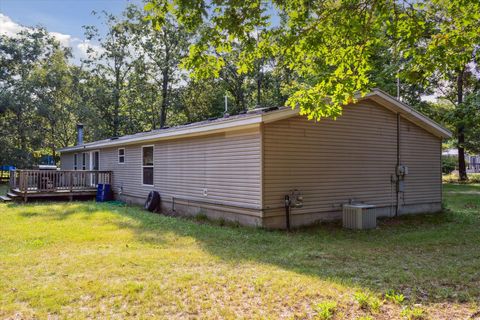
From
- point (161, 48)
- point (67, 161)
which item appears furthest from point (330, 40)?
point (161, 48)

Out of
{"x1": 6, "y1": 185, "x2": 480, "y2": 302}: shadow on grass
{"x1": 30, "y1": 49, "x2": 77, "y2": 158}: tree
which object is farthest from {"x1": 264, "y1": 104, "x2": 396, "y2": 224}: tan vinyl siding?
{"x1": 30, "y1": 49, "x2": 77, "y2": 158}: tree

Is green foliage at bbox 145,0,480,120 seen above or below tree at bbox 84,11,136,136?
below

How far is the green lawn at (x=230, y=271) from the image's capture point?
3695 mm

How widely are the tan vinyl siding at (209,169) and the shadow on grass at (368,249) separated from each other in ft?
2.70

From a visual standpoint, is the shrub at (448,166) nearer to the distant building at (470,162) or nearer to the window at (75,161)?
the distant building at (470,162)

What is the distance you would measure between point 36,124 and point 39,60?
16.6 ft

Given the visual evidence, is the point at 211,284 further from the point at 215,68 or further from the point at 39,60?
the point at 39,60

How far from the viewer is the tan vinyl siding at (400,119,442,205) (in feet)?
35.1

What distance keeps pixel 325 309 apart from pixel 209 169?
654 centimetres

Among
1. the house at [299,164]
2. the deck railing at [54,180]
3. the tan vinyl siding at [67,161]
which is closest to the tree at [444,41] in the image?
the house at [299,164]

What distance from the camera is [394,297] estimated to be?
389 cm

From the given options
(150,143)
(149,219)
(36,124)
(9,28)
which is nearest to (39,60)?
(9,28)

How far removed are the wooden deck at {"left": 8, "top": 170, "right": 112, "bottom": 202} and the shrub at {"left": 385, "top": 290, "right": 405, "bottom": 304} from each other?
42.9 feet

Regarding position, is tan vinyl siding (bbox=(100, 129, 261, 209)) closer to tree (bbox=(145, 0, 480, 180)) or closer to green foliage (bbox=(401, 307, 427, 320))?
tree (bbox=(145, 0, 480, 180))
